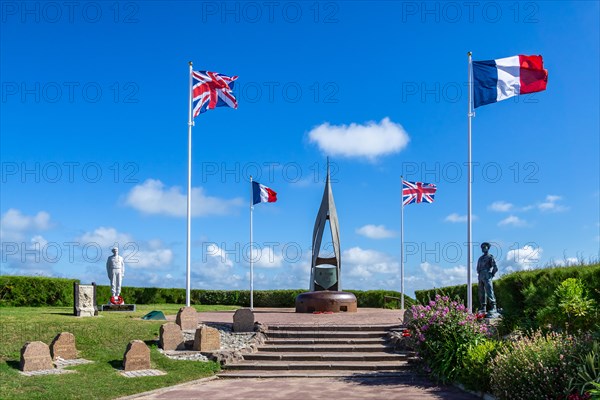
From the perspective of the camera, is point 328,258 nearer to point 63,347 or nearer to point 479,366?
point 63,347

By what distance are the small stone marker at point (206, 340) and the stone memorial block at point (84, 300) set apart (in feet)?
18.4

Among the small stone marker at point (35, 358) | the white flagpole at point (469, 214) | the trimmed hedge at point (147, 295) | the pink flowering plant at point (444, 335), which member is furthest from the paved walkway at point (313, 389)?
the trimmed hedge at point (147, 295)

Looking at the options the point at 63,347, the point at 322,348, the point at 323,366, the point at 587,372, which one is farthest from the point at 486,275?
the point at 63,347

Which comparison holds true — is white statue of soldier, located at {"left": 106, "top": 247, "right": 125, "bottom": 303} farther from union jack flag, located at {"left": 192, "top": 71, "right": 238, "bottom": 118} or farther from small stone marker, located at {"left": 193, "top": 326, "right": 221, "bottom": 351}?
small stone marker, located at {"left": 193, "top": 326, "right": 221, "bottom": 351}

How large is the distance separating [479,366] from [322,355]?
204 inches

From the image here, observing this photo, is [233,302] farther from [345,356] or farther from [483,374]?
[483,374]

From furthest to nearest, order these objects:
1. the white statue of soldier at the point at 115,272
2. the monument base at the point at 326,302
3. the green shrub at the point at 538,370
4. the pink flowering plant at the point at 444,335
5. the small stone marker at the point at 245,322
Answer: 1. the monument base at the point at 326,302
2. the white statue of soldier at the point at 115,272
3. the small stone marker at the point at 245,322
4. the pink flowering plant at the point at 444,335
5. the green shrub at the point at 538,370

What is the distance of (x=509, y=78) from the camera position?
Result: 58.6 feet

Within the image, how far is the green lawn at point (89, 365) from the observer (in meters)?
11.5

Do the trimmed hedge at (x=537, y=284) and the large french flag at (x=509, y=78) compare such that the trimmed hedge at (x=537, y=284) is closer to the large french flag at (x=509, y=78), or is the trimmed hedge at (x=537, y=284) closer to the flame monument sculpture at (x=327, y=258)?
the large french flag at (x=509, y=78)

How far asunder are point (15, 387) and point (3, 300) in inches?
711

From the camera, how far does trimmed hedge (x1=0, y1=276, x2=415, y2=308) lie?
2767 centimetres

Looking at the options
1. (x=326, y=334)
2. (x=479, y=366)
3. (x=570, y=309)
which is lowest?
(x=326, y=334)

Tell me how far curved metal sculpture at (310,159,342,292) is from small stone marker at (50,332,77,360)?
1385 centimetres
